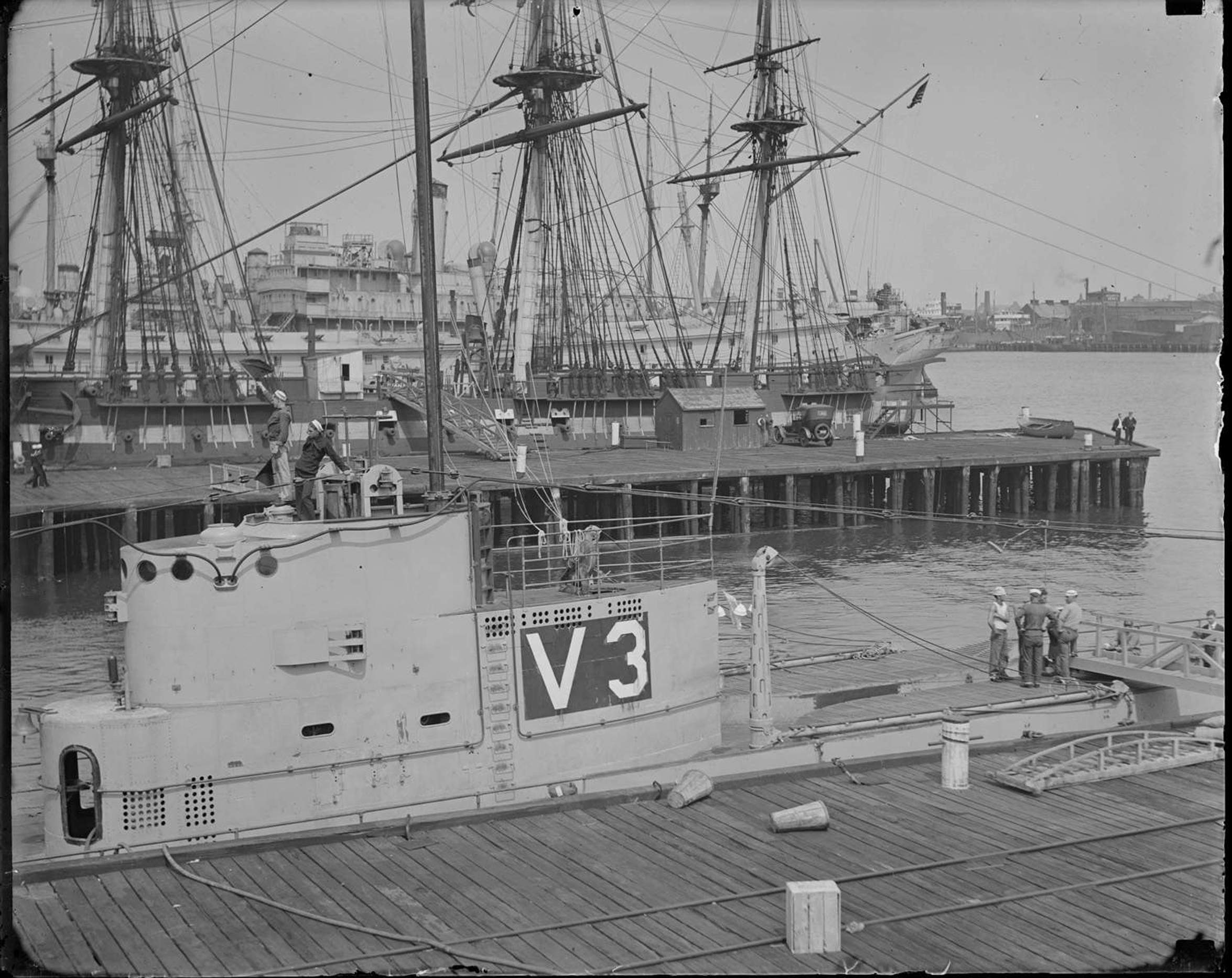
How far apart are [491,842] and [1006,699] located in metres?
9.51

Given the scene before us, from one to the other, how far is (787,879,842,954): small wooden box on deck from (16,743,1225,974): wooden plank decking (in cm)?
16

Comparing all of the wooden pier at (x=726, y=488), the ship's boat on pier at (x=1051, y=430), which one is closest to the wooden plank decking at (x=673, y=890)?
the wooden pier at (x=726, y=488)

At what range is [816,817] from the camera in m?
12.4

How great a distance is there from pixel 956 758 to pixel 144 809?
8592 mm

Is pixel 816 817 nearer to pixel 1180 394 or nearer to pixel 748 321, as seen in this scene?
pixel 748 321

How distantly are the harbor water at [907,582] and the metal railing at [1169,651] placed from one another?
5.39 feet

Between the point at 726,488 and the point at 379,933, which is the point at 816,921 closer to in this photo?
Result: the point at 379,933

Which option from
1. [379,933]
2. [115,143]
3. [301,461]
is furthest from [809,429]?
[379,933]

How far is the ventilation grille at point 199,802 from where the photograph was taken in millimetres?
12492

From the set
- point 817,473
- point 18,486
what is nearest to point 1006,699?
point 817,473

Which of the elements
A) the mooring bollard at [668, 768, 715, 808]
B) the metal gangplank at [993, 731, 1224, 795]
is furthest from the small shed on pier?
the mooring bollard at [668, 768, 715, 808]

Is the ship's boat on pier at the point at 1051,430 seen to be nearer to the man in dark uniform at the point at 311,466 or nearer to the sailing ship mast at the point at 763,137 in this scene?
the sailing ship mast at the point at 763,137

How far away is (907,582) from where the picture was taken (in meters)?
40.9

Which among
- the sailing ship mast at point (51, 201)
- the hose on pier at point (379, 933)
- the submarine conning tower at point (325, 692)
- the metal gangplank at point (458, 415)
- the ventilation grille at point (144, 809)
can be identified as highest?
the sailing ship mast at point (51, 201)
